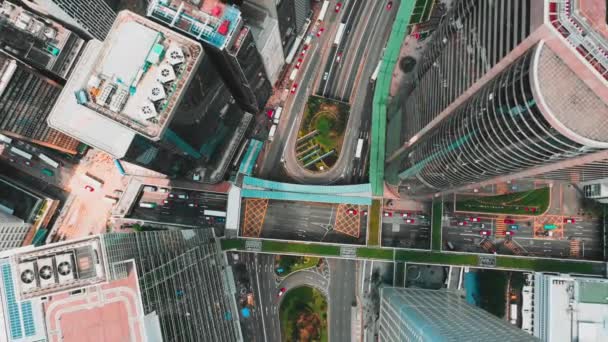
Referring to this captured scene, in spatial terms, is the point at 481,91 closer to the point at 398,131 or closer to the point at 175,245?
the point at 398,131

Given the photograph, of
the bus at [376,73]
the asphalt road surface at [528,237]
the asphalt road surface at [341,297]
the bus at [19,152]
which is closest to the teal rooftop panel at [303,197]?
the asphalt road surface at [341,297]

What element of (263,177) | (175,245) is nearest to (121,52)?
(175,245)

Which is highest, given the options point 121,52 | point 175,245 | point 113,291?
point 121,52

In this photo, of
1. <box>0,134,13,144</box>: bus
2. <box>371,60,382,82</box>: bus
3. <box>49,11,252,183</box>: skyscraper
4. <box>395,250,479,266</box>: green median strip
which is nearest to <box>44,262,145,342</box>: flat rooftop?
<box>49,11,252,183</box>: skyscraper

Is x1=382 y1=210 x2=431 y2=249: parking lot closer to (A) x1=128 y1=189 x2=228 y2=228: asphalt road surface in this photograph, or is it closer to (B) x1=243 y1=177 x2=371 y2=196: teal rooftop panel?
(B) x1=243 y1=177 x2=371 y2=196: teal rooftop panel

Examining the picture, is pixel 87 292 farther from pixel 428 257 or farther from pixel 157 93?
pixel 428 257

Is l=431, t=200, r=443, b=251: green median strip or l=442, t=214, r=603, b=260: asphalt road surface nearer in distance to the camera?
l=442, t=214, r=603, b=260: asphalt road surface
